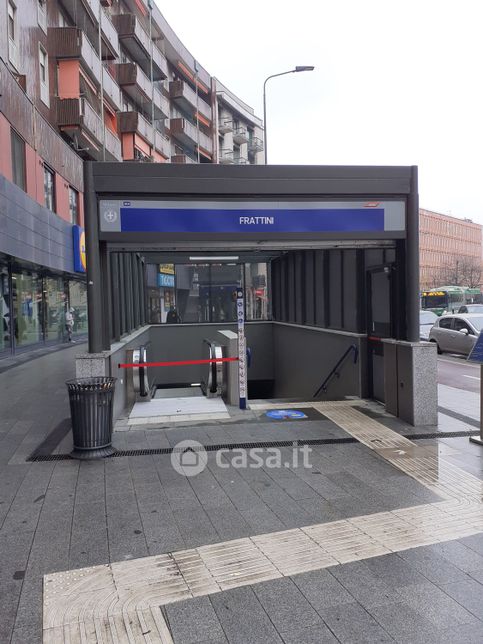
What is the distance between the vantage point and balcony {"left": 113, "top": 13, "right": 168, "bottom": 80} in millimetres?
33062

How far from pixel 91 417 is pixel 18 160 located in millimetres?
13858

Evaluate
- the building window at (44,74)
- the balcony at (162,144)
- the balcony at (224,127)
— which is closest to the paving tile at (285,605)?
the building window at (44,74)

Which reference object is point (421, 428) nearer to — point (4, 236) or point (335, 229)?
point (335, 229)

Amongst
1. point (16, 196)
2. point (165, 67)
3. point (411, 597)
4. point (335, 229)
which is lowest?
point (411, 597)

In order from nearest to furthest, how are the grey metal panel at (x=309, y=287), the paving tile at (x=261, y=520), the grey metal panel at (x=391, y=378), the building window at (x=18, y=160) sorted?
the paving tile at (x=261, y=520) < the grey metal panel at (x=391, y=378) < the grey metal panel at (x=309, y=287) < the building window at (x=18, y=160)

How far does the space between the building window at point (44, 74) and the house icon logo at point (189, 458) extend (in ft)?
62.9


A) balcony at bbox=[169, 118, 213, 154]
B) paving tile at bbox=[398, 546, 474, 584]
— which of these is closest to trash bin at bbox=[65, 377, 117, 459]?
paving tile at bbox=[398, 546, 474, 584]

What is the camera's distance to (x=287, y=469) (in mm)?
6266

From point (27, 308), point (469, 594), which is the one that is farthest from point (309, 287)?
point (27, 308)

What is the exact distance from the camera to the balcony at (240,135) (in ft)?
198

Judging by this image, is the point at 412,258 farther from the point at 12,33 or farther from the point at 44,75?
the point at 44,75

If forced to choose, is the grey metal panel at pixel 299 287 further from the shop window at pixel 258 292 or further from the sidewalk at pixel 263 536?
the sidewalk at pixel 263 536

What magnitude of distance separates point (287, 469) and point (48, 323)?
768 inches

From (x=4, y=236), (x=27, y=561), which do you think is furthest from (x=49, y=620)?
(x=4, y=236)
